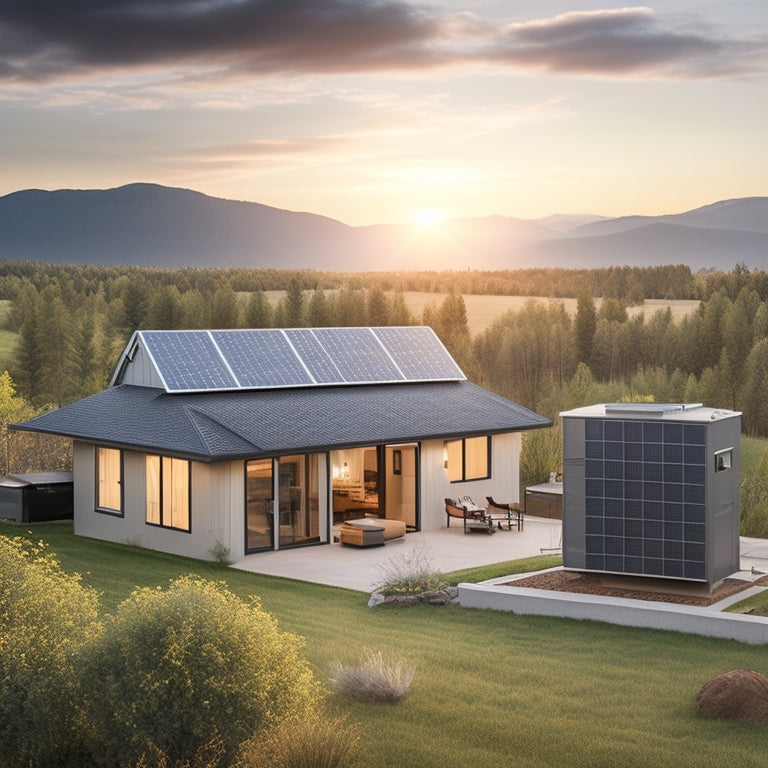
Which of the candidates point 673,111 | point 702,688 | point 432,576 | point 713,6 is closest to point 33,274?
point 673,111

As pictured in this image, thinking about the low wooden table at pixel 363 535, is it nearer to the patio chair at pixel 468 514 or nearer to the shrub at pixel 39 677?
A: the patio chair at pixel 468 514

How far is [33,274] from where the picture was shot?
104562 millimetres

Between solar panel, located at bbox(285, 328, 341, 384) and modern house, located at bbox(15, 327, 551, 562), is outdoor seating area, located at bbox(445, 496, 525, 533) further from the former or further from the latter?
solar panel, located at bbox(285, 328, 341, 384)

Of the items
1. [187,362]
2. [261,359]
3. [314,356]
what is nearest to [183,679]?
[187,362]

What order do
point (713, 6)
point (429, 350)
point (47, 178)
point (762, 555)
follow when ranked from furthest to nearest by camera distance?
point (47, 178) → point (713, 6) → point (429, 350) → point (762, 555)

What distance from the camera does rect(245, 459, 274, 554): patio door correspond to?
2022 cm

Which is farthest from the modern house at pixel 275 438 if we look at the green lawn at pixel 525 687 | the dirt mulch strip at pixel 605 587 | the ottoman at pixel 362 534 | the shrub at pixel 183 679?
the shrub at pixel 183 679

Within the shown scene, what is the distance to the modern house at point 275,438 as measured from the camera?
20.2 meters

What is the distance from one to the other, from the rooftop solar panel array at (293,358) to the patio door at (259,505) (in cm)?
290

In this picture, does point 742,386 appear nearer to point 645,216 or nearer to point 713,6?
point 713,6

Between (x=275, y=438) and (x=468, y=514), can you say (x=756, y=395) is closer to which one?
(x=468, y=514)

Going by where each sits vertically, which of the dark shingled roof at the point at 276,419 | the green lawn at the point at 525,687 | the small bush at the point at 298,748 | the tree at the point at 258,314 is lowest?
the green lawn at the point at 525,687

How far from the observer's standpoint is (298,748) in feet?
27.7

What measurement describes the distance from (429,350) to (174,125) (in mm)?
42474
